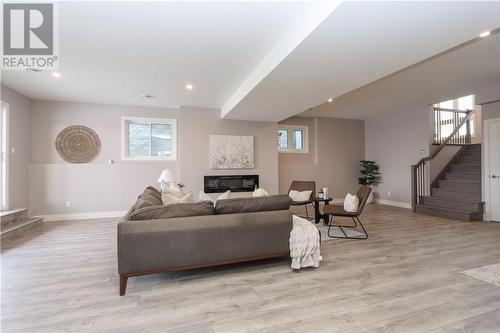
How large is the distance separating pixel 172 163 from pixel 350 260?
4.72 m

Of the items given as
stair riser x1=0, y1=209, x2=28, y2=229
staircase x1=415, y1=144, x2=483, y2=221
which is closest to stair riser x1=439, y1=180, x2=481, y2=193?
staircase x1=415, y1=144, x2=483, y2=221

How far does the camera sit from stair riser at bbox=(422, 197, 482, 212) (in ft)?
16.9

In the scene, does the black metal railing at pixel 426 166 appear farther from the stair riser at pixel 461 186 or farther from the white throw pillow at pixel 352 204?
the white throw pillow at pixel 352 204

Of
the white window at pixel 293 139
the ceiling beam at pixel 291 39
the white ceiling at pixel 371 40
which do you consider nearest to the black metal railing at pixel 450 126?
the white window at pixel 293 139

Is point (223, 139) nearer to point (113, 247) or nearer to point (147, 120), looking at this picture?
point (147, 120)

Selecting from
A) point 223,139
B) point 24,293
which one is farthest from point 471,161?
point 24,293

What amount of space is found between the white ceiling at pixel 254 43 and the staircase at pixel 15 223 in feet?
7.79

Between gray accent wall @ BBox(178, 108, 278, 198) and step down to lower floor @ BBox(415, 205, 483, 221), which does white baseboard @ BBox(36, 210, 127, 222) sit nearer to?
gray accent wall @ BBox(178, 108, 278, 198)

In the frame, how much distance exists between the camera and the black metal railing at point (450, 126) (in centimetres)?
665

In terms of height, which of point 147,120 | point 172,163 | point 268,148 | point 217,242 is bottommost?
point 217,242

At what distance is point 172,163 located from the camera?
6160mm

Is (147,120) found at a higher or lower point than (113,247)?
higher

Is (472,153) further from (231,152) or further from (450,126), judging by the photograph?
(231,152)

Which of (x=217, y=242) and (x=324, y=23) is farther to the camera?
(x=217, y=242)
